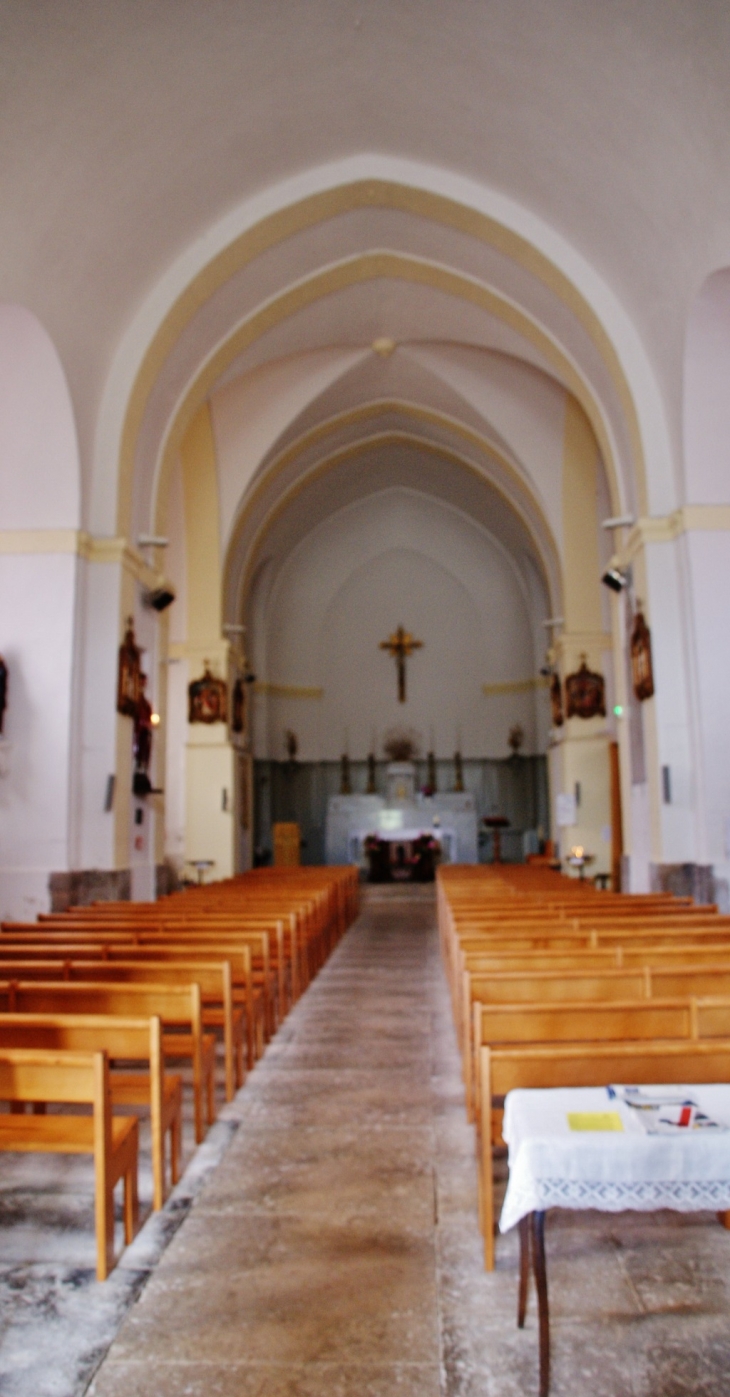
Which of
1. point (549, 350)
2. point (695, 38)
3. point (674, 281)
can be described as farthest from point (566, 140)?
point (549, 350)

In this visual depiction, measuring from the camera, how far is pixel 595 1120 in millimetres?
2406

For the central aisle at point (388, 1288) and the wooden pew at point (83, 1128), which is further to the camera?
the wooden pew at point (83, 1128)

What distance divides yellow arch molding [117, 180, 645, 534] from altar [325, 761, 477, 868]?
10479 millimetres

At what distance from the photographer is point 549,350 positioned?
11.6 meters

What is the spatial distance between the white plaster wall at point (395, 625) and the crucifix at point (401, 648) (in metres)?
0.22

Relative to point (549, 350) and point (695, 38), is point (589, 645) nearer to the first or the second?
point (549, 350)

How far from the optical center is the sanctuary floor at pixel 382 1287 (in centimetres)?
231

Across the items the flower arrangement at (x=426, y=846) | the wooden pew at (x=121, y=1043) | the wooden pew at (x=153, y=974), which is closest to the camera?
the wooden pew at (x=121, y=1043)

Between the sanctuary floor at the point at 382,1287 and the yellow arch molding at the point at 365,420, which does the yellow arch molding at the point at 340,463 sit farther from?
the sanctuary floor at the point at 382,1287

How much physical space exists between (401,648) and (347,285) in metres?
11.2

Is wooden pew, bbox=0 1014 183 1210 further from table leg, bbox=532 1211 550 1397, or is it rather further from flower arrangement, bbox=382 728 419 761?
flower arrangement, bbox=382 728 419 761

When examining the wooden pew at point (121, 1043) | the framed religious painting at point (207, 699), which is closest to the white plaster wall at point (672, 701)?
the wooden pew at point (121, 1043)

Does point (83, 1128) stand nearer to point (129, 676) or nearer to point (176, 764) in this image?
point (129, 676)

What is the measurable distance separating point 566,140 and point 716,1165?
861cm
